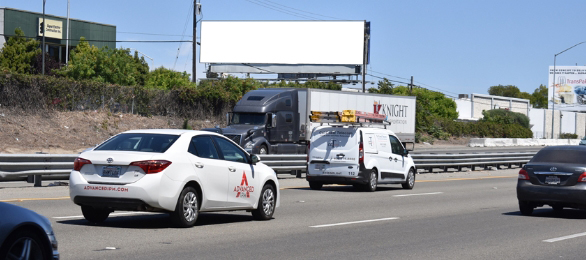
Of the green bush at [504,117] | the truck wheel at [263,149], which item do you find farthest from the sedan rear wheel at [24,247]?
the green bush at [504,117]

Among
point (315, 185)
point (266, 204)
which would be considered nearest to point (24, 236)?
point (266, 204)

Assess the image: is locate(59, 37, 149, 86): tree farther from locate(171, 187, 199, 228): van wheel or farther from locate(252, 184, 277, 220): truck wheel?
locate(171, 187, 199, 228): van wheel

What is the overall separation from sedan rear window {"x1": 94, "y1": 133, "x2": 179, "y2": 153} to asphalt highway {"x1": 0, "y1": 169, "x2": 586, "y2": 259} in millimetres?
1192

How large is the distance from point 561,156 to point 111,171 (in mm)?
9365

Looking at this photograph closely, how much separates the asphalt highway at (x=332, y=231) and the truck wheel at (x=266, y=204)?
0.16 meters

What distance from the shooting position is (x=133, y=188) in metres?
10.2

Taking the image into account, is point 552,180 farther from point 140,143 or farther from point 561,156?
point 140,143

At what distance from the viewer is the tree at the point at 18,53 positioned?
5905 centimetres

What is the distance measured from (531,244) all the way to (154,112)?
34772 mm

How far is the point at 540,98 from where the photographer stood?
611ft

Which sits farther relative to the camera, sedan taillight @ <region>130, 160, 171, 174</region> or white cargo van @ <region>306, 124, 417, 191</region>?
white cargo van @ <region>306, 124, 417, 191</region>

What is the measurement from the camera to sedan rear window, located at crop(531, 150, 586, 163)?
14883mm

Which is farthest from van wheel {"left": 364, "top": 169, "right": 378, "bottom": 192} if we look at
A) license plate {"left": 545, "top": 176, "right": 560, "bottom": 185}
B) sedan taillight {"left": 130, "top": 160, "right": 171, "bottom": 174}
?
sedan taillight {"left": 130, "top": 160, "right": 171, "bottom": 174}

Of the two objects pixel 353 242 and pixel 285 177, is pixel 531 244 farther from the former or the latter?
pixel 285 177
